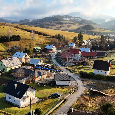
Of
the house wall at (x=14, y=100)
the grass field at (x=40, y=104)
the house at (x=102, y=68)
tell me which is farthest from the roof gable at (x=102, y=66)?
the house wall at (x=14, y=100)

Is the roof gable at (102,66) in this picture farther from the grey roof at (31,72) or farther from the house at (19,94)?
the house at (19,94)

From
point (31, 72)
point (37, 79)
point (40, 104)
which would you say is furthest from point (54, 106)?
point (31, 72)

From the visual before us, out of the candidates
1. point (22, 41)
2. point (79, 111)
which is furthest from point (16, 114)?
point (22, 41)

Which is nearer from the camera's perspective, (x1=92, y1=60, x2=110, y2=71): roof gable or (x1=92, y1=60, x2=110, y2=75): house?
(x1=92, y1=60, x2=110, y2=75): house

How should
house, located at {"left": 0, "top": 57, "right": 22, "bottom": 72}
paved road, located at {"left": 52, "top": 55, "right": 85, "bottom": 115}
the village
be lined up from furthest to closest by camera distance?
1. house, located at {"left": 0, "top": 57, "right": 22, "bottom": 72}
2. the village
3. paved road, located at {"left": 52, "top": 55, "right": 85, "bottom": 115}

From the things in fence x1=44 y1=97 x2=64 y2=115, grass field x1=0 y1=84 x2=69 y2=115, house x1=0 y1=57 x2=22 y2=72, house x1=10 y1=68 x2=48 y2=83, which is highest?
house x1=0 y1=57 x2=22 y2=72

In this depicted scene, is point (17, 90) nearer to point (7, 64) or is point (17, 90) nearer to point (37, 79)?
point (37, 79)

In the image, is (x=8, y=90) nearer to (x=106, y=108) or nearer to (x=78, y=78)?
(x=106, y=108)

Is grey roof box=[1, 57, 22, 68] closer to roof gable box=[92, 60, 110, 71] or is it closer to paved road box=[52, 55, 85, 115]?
paved road box=[52, 55, 85, 115]

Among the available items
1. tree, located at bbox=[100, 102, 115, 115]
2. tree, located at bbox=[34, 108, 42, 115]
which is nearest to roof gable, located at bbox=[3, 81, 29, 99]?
tree, located at bbox=[34, 108, 42, 115]
